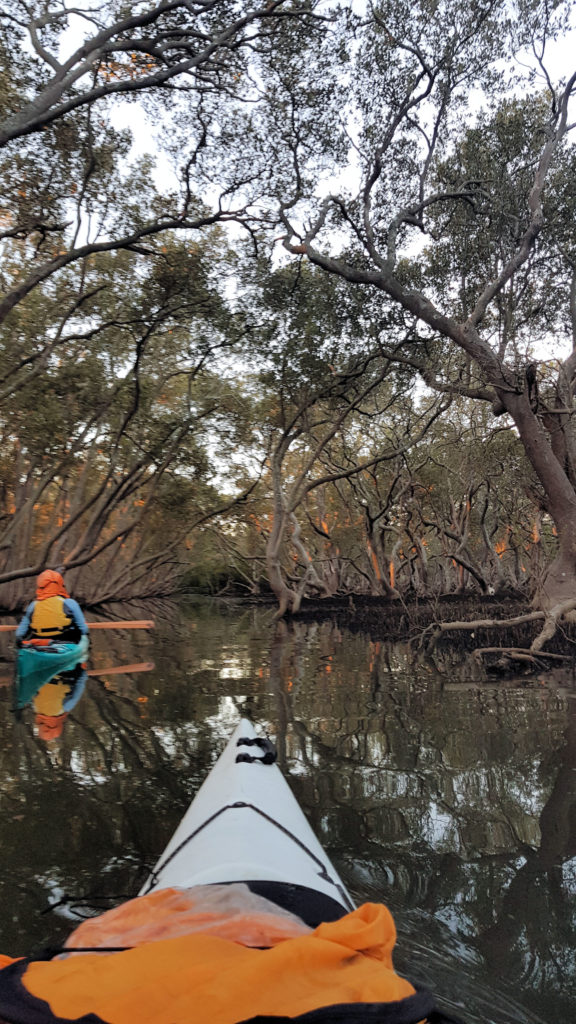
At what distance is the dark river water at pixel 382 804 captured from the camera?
2.82m

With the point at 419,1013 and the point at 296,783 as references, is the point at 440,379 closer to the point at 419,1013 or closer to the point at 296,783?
the point at 296,783

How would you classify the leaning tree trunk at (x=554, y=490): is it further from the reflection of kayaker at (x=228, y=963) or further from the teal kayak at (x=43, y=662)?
the reflection of kayaker at (x=228, y=963)

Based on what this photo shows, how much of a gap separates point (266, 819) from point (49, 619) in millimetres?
7372

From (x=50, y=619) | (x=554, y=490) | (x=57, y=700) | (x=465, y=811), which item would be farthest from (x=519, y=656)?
(x=50, y=619)

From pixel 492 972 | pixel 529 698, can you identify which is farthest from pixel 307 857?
pixel 529 698

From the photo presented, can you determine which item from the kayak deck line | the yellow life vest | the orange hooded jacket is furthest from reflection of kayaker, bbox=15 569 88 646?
the orange hooded jacket

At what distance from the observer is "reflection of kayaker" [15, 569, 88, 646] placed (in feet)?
31.4

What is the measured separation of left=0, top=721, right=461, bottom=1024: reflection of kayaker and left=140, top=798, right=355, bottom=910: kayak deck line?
99mm

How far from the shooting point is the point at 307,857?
2.74m

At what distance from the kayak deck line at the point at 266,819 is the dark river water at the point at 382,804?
0.38 m

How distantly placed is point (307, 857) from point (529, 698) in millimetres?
5884

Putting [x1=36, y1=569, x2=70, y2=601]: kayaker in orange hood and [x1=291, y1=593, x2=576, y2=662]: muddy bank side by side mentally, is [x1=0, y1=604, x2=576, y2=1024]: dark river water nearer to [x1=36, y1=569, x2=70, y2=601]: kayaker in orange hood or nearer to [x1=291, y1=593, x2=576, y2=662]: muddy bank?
[x1=36, y1=569, x2=70, y2=601]: kayaker in orange hood

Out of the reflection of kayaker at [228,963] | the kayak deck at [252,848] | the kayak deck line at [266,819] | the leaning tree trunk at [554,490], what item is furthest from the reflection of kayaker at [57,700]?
the leaning tree trunk at [554,490]

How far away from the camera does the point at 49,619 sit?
9.59 meters
